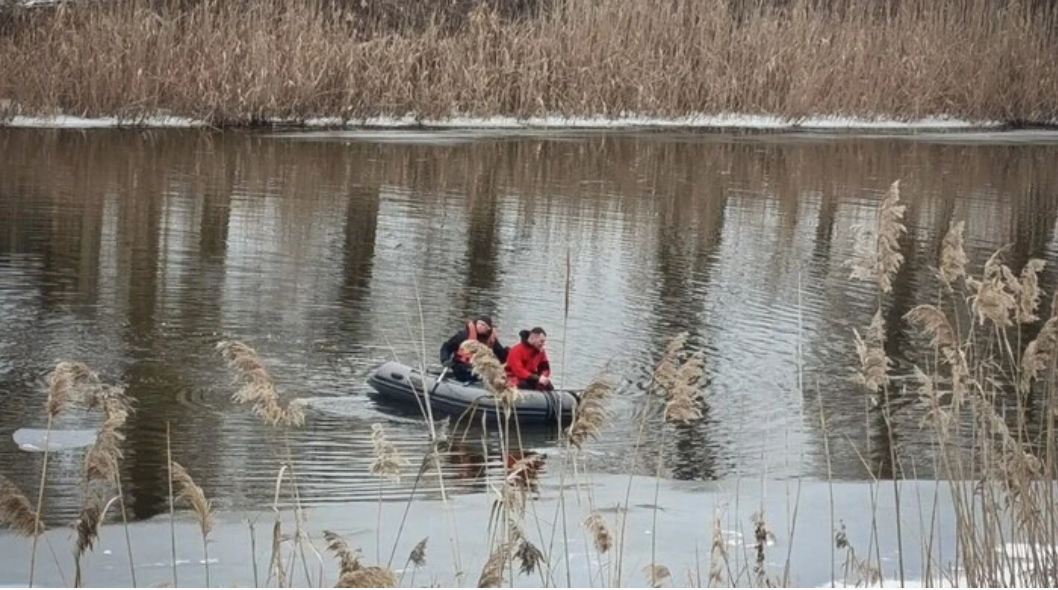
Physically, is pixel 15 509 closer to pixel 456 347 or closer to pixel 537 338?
pixel 537 338

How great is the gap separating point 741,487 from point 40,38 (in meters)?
18.5

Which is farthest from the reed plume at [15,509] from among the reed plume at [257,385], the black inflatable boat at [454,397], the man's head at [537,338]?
the man's head at [537,338]

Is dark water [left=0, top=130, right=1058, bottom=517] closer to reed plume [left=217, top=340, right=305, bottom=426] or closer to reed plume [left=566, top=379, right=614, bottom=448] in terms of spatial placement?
reed plume [left=566, top=379, right=614, bottom=448]

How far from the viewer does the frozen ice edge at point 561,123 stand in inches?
1036

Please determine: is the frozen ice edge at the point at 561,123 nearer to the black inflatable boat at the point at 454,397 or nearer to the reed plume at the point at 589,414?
the black inflatable boat at the point at 454,397

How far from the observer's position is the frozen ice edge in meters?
26.3

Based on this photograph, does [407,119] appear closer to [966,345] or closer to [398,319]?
[398,319]

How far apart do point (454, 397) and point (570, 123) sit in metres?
16.8

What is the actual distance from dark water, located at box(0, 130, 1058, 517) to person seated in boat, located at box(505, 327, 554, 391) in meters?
0.28

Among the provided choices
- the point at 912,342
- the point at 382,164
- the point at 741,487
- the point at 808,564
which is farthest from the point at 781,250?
the point at 808,564

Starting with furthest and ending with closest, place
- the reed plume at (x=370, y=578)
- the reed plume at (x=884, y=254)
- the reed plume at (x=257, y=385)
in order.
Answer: the reed plume at (x=884, y=254), the reed plume at (x=257, y=385), the reed plume at (x=370, y=578)

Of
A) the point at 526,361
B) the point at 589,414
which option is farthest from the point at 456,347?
the point at 589,414

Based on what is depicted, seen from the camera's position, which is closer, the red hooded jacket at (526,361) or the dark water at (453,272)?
the dark water at (453,272)

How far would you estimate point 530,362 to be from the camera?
11617 millimetres
